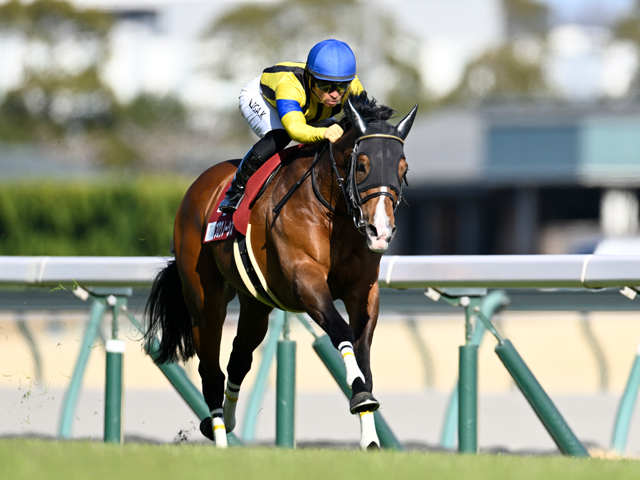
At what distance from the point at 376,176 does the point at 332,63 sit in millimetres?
696

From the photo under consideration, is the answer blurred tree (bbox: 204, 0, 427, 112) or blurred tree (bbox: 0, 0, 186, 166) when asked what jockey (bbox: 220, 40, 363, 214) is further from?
blurred tree (bbox: 204, 0, 427, 112)

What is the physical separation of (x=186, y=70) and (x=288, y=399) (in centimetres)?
3822

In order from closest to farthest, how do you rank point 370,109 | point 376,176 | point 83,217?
point 376,176, point 370,109, point 83,217

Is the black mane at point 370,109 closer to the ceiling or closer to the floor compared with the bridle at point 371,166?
closer to the ceiling

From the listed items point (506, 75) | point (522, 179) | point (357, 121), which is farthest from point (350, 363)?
point (506, 75)

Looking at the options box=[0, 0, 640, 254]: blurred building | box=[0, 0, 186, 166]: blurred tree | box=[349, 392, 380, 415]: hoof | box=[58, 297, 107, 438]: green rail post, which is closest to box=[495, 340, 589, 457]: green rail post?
box=[349, 392, 380, 415]: hoof

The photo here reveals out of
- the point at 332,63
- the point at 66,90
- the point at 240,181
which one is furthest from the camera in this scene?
the point at 66,90

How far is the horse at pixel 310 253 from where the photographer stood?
403cm

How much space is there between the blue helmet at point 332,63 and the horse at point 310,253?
178 millimetres

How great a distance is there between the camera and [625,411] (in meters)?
4.78

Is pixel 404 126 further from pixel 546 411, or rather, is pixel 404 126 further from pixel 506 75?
pixel 506 75

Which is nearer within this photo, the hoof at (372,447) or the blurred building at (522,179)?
the hoof at (372,447)

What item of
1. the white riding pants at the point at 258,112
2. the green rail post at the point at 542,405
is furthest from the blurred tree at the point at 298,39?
the green rail post at the point at 542,405

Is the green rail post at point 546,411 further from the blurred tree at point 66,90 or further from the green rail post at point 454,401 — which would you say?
the blurred tree at point 66,90
